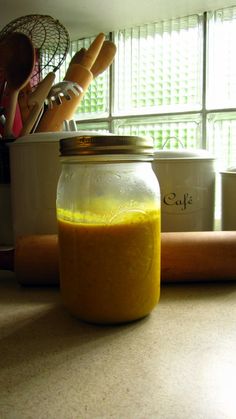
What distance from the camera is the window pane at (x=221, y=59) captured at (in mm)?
780

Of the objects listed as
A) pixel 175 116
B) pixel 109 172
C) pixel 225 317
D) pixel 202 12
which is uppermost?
pixel 202 12

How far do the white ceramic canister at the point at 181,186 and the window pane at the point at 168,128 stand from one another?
21 cm

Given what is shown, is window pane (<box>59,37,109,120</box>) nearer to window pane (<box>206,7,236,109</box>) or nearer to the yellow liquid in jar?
window pane (<box>206,7,236,109</box>)

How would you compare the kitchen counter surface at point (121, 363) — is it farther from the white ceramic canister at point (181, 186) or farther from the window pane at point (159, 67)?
the window pane at point (159, 67)

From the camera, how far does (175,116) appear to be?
848 mm

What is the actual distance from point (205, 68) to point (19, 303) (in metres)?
0.59

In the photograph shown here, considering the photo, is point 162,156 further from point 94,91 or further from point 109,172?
point 94,91

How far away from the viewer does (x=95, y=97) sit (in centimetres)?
94

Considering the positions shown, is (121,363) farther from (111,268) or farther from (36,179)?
(36,179)

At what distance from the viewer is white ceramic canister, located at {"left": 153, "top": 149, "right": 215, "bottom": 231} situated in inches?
23.5

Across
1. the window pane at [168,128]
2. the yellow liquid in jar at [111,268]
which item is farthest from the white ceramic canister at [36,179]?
the window pane at [168,128]

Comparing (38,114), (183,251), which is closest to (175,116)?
(38,114)

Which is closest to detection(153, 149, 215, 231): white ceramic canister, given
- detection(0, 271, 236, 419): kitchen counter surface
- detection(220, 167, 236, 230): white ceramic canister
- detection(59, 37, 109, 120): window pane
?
detection(220, 167, 236, 230): white ceramic canister

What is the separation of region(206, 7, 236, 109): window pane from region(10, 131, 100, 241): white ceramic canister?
363 mm
